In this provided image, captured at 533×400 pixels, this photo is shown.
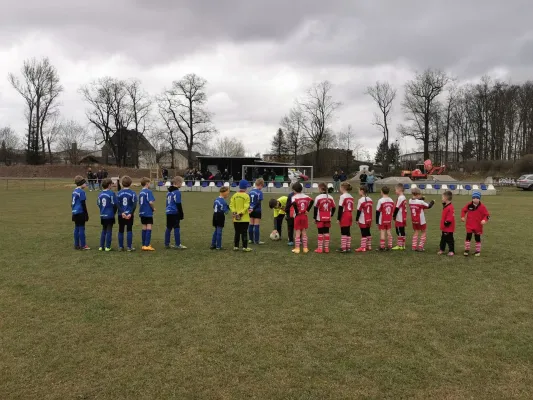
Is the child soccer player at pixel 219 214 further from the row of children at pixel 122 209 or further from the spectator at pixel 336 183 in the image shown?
the spectator at pixel 336 183

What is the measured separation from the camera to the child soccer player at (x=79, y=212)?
9.88 meters

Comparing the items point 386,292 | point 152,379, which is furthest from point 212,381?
point 386,292

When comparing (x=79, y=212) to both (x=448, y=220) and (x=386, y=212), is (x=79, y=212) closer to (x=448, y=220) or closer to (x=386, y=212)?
(x=386, y=212)

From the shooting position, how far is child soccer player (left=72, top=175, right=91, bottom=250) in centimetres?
988

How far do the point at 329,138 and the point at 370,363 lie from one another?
6207cm

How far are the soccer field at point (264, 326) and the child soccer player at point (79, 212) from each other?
0.66m

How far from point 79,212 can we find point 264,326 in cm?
651

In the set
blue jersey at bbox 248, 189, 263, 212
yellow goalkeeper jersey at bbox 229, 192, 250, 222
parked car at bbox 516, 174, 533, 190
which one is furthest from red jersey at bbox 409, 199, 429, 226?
parked car at bbox 516, 174, 533, 190

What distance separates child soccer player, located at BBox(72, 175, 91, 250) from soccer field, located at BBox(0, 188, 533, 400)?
656 millimetres

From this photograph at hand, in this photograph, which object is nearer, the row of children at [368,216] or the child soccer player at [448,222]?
the child soccer player at [448,222]

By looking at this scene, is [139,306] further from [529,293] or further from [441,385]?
[529,293]

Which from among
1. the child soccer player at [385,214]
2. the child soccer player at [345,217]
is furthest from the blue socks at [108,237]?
the child soccer player at [385,214]

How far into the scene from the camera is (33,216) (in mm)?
16797

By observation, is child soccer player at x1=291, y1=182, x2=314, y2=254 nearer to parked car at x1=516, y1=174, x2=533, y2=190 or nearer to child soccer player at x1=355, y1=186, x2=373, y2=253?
child soccer player at x1=355, y1=186, x2=373, y2=253
